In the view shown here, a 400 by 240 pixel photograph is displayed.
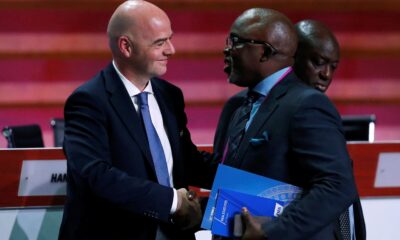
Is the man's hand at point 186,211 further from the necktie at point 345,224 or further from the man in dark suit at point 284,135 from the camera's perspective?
the necktie at point 345,224

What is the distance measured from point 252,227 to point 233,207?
0.09 m

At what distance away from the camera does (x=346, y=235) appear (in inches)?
81.7

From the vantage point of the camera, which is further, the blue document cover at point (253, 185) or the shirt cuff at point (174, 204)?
the shirt cuff at point (174, 204)

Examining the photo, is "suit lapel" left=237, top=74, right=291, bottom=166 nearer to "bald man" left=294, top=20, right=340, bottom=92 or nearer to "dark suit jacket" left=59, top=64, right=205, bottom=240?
"dark suit jacket" left=59, top=64, right=205, bottom=240

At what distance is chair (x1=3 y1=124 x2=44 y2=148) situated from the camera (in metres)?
3.94

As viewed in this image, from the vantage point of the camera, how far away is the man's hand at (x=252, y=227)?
1.76 meters

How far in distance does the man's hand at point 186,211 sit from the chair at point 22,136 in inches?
84.1

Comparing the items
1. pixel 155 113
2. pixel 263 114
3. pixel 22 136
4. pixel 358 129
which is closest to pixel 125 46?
pixel 155 113

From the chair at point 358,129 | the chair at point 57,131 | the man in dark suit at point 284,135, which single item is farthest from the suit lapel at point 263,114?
the chair at point 57,131

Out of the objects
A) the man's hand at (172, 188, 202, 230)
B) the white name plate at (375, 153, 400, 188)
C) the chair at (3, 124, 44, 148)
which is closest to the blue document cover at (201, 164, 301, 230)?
the man's hand at (172, 188, 202, 230)

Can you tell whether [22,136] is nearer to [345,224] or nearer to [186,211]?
[186,211]

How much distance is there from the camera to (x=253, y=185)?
181 cm

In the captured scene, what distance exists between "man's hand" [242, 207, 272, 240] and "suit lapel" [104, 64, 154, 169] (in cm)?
37

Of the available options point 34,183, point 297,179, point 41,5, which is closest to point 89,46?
point 41,5
